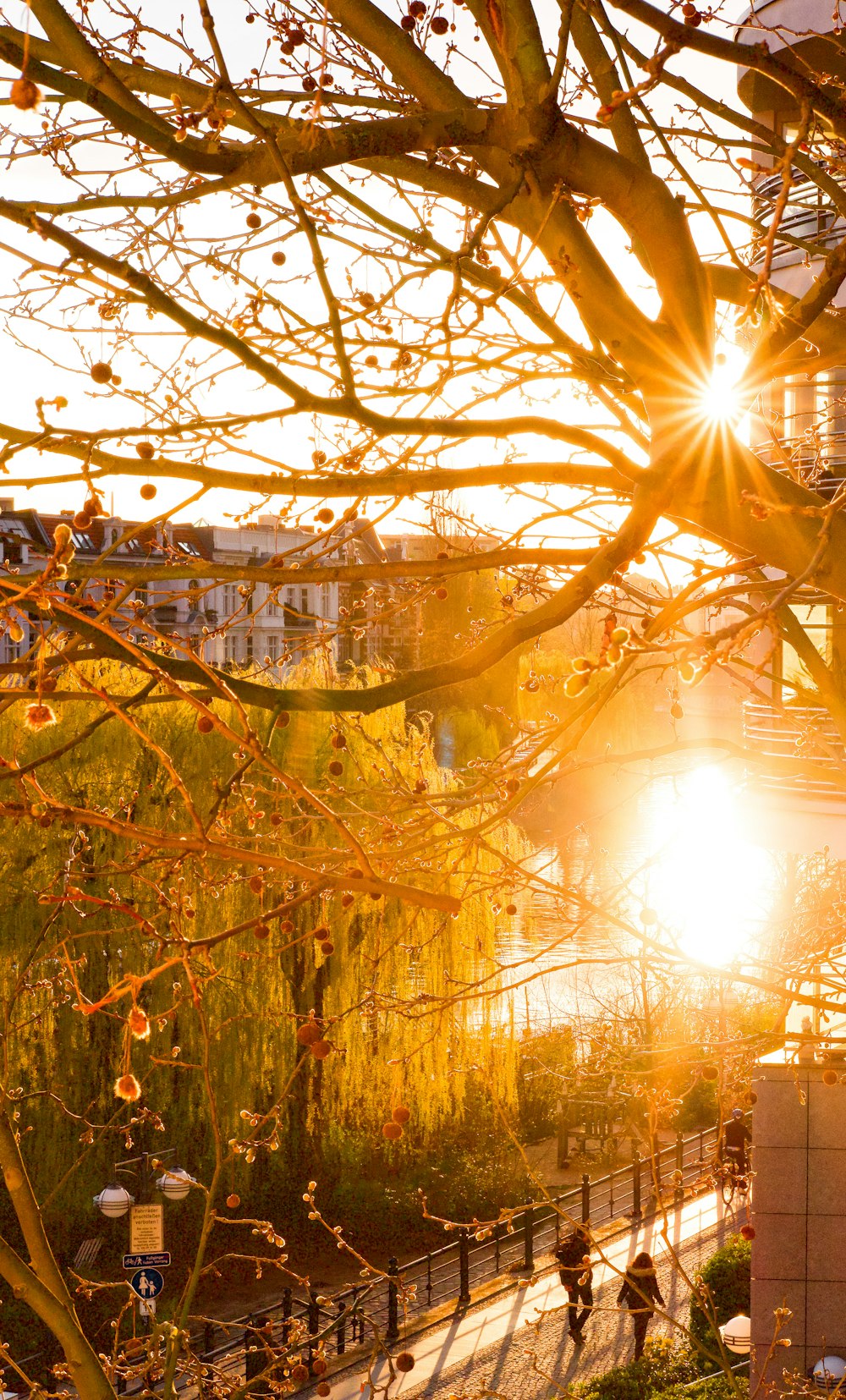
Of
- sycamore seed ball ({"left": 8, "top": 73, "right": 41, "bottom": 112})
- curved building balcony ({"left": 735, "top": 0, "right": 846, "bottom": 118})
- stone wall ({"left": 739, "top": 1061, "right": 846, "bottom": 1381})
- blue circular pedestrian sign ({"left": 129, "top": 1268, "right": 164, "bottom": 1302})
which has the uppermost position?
curved building balcony ({"left": 735, "top": 0, "right": 846, "bottom": 118})

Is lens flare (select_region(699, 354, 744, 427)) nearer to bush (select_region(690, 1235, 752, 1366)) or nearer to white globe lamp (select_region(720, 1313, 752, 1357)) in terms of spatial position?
white globe lamp (select_region(720, 1313, 752, 1357))

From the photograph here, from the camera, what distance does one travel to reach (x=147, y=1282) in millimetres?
10016

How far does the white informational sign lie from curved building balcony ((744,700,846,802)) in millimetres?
6166

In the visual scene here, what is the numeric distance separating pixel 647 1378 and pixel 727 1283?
2.03 meters

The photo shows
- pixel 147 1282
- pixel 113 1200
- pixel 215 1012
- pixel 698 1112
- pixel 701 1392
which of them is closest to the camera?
pixel 147 1282

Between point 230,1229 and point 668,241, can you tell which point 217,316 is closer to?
point 668,241

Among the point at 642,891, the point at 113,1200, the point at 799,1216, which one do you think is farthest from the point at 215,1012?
the point at 799,1216

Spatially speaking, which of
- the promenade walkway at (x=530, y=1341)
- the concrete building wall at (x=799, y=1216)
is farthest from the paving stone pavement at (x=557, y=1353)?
the concrete building wall at (x=799, y=1216)

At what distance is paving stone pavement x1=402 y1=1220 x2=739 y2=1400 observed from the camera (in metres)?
13.3

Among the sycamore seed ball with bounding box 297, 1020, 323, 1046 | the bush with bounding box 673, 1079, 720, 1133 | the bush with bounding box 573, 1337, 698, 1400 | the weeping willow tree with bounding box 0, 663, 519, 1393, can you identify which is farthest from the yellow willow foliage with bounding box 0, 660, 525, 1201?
the sycamore seed ball with bounding box 297, 1020, 323, 1046

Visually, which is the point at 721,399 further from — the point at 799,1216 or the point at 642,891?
the point at 642,891

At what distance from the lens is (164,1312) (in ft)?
48.6

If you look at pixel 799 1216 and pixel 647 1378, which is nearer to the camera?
pixel 799 1216

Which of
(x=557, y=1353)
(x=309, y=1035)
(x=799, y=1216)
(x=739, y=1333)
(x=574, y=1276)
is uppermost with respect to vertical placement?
(x=309, y=1035)
